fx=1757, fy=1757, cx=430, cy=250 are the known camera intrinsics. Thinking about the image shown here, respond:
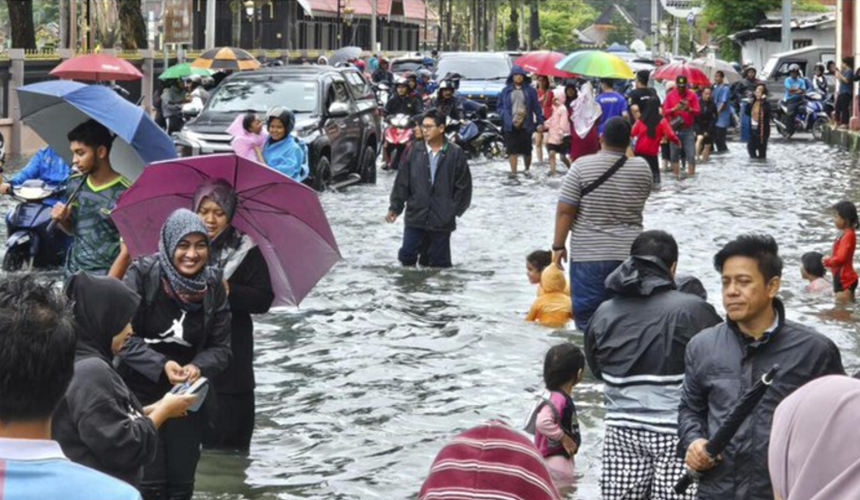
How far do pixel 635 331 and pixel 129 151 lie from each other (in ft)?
11.8

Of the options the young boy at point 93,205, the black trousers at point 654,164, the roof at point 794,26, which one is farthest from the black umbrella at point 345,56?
the young boy at point 93,205

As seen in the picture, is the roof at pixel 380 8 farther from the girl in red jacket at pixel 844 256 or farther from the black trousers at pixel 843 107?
the girl in red jacket at pixel 844 256

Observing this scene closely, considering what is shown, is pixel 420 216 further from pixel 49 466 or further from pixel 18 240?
pixel 49 466

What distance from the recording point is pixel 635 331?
702cm

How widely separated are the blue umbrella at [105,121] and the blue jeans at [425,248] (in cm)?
529

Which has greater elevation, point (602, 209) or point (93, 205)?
point (93, 205)

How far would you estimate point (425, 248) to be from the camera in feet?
51.6

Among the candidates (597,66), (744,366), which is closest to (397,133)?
(597,66)

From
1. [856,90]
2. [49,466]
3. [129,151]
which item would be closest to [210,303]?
[129,151]

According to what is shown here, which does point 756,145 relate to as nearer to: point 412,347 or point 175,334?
point 412,347

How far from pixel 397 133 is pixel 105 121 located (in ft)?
60.9

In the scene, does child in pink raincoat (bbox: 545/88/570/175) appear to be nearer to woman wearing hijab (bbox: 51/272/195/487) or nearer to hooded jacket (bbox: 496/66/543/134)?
hooded jacket (bbox: 496/66/543/134)

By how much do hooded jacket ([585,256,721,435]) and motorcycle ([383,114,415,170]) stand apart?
20.1 m

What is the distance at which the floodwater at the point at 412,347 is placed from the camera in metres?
9.30
